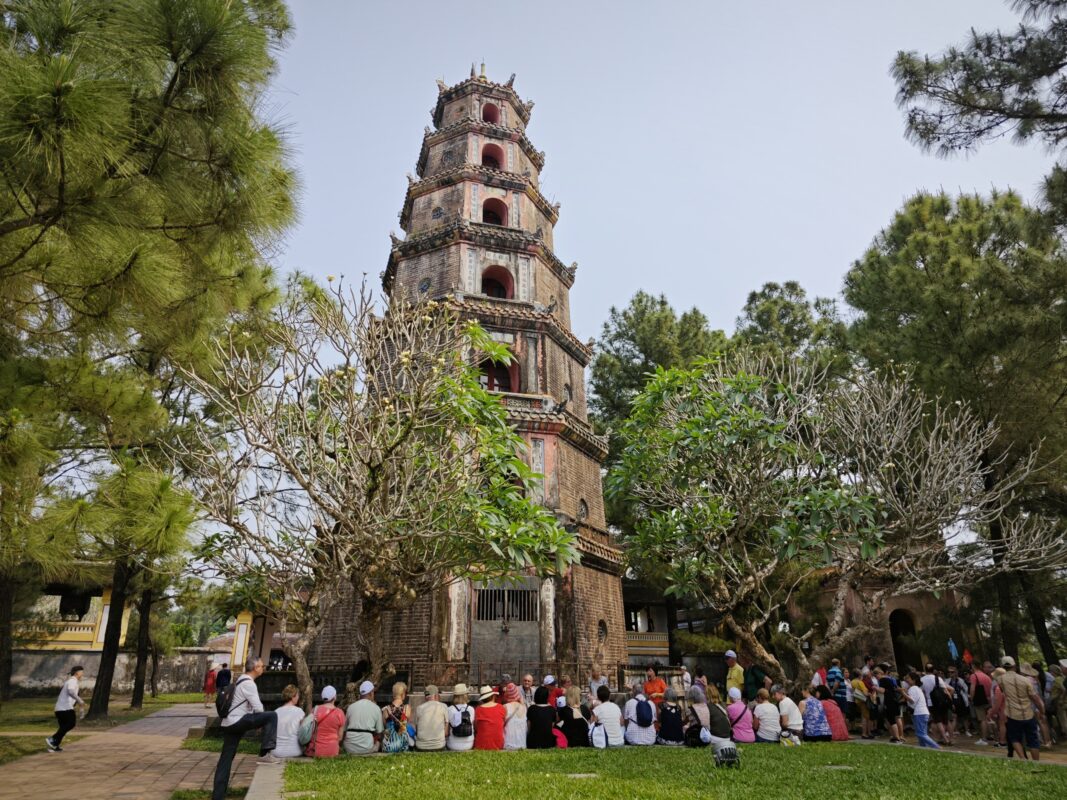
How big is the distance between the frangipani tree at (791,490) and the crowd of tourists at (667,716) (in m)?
1.41

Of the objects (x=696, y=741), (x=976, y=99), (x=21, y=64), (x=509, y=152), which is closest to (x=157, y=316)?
(x=21, y=64)

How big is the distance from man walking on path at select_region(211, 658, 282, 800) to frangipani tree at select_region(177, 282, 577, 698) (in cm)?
291

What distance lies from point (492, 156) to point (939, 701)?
66.0 feet

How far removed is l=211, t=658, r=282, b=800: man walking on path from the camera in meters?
6.27

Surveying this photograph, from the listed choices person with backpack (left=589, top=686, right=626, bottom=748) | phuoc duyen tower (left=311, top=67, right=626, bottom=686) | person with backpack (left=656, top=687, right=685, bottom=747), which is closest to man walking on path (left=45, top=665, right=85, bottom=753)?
phuoc duyen tower (left=311, top=67, right=626, bottom=686)

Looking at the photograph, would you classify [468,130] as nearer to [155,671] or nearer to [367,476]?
[367,476]

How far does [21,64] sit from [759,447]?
38.3ft

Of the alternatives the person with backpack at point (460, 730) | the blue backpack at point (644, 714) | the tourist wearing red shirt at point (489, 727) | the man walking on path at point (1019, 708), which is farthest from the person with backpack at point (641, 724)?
the man walking on path at point (1019, 708)

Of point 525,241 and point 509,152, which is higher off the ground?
point 509,152

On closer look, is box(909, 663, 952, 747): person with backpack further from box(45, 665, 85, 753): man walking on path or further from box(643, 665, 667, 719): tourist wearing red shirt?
box(45, 665, 85, 753): man walking on path

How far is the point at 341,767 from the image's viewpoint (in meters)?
7.87

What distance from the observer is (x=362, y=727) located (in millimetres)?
9172

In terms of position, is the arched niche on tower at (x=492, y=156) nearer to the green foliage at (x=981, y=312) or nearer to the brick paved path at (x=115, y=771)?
the green foliage at (x=981, y=312)

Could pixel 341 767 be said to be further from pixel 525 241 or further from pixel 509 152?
pixel 509 152
